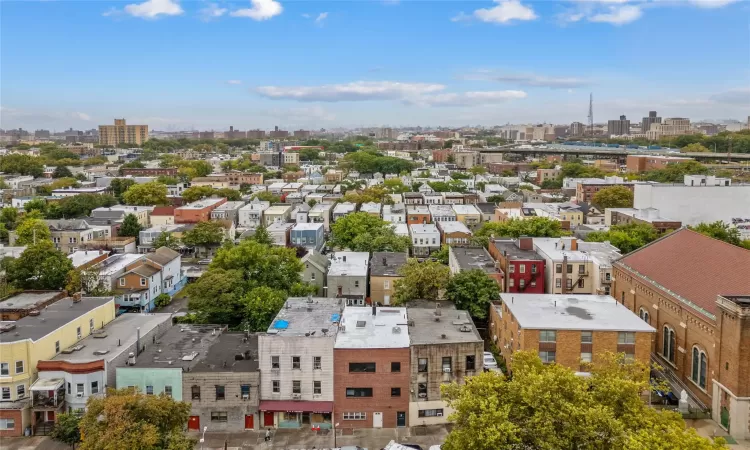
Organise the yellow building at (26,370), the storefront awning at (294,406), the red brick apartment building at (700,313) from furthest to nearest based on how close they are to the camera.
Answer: the storefront awning at (294,406), the yellow building at (26,370), the red brick apartment building at (700,313)

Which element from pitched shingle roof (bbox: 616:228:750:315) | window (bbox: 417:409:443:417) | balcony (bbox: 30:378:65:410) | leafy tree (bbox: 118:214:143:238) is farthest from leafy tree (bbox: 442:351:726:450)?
leafy tree (bbox: 118:214:143:238)

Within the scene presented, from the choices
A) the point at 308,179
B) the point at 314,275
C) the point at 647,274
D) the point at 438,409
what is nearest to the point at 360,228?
the point at 314,275

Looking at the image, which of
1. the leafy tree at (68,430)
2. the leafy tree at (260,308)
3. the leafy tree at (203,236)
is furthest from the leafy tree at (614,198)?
the leafy tree at (68,430)

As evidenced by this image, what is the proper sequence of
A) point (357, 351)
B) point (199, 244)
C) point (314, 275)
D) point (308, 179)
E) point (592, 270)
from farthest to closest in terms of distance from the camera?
point (308, 179)
point (199, 244)
point (314, 275)
point (592, 270)
point (357, 351)

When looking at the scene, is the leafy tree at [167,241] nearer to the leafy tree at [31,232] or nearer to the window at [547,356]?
the leafy tree at [31,232]

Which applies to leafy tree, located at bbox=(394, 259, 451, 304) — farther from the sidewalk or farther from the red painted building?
the sidewalk

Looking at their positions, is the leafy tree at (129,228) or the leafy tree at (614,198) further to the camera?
the leafy tree at (614,198)

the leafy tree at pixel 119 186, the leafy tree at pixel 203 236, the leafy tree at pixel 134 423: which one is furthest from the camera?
the leafy tree at pixel 119 186

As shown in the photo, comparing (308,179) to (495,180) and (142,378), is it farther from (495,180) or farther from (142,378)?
(142,378)
